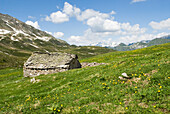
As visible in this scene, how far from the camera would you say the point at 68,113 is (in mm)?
9383

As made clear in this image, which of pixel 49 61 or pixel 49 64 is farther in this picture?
pixel 49 61

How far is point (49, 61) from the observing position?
38.0 meters

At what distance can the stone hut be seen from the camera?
36022mm

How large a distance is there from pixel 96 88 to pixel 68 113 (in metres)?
4.47

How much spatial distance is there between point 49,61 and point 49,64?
139cm

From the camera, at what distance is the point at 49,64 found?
121 feet

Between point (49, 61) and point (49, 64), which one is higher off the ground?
point (49, 61)

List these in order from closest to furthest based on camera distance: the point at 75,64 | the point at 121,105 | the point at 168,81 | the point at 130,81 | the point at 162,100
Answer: the point at 162,100
the point at 121,105
the point at 168,81
the point at 130,81
the point at 75,64

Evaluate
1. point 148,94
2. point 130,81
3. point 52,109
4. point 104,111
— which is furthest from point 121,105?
point 52,109

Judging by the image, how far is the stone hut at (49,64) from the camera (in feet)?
118

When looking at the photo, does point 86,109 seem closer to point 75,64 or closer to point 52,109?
point 52,109

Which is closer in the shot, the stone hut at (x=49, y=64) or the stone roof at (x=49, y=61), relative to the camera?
the stone hut at (x=49, y=64)

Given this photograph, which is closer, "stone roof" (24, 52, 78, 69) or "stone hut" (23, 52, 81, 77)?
"stone hut" (23, 52, 81, 77)

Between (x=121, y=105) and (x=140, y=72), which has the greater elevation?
(x=140, y=72)
